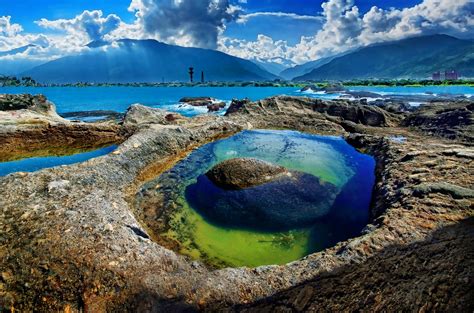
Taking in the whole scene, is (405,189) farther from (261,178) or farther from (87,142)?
(87,142)

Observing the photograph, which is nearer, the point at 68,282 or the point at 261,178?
the point at 68,282

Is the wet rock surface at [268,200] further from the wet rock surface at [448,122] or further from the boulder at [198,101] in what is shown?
the boulder at [198,101]

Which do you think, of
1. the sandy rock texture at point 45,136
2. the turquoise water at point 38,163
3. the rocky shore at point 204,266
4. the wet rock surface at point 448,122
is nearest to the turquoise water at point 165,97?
the sandy rock texture at point 45,136

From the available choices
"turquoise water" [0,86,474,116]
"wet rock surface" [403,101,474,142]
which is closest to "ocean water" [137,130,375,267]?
"wet rock surface" [403,101,474,142]

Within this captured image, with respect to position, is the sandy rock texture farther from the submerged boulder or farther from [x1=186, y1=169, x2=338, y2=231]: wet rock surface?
[x1=186, y1=169, x2=338, y2=231]: wet rock surface

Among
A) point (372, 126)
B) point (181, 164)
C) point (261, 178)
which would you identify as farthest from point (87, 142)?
point (372, 126)

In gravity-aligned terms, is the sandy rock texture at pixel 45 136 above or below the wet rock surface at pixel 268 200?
above

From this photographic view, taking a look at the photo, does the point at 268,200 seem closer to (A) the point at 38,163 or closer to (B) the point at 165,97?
(A) the point at 38,163

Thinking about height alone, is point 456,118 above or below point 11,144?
above

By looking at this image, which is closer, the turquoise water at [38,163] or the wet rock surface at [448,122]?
the turquoise water at [38,163]
